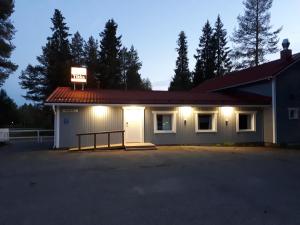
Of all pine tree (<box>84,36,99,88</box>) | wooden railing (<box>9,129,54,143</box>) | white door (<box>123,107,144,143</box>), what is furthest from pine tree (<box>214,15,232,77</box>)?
white door (<box>123,107,144,143</box>)

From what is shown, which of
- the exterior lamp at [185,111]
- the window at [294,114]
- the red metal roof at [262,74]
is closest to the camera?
the exterior lamp at [185,111]

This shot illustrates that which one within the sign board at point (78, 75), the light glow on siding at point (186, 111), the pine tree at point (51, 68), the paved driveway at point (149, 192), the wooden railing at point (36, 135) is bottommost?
the paved driveway at point (149, 192)

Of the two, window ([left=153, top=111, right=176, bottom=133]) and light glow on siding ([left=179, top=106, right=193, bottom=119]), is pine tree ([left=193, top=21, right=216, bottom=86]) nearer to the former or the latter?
light glow on siding ([left=179, top=106, right=193, bottom=119])

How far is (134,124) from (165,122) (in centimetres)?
192

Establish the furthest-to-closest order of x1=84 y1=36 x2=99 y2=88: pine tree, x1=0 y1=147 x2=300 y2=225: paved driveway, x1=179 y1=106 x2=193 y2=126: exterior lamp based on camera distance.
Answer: x1=84 y1=36 x2=99 y2=88: pine tree < x1=179 y1=106 x2=193 y2=126: exterior lamp < x1=0 y1=147 x2=300 y2=225: paved driveway

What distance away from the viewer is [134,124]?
1916 centimetres

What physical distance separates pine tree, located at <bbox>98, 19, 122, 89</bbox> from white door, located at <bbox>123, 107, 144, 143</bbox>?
28.7m

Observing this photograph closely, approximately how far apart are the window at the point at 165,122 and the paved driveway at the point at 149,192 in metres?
6.69

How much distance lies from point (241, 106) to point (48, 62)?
3166cm

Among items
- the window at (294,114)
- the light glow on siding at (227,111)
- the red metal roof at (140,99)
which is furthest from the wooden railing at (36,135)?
the window at (294,114)

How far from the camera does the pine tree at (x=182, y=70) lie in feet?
192

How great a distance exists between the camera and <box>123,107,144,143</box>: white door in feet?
62.4

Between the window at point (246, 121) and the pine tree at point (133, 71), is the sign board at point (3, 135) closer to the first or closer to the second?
the window at point (246, 121)

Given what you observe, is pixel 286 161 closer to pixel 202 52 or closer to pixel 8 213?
pixel 8 213
